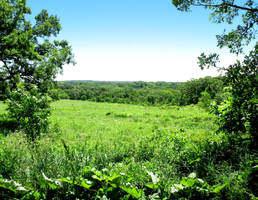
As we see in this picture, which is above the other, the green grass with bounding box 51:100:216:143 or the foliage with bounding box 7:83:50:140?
the foliage with bounding box 7:83:50:140

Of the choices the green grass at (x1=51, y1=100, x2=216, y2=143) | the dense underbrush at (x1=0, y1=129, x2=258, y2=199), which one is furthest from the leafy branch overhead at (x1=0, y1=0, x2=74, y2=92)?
the dense underbrush at (x1=0, y1=129, x2=258, y2=199)

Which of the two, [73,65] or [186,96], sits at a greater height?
[73,65]

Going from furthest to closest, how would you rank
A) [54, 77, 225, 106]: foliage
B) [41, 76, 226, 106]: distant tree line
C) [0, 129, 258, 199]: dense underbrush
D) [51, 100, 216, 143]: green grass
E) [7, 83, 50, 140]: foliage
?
[54, 77, 225, 106]: foliage → [41, 76, 226, 106]: distant tree line → [51, 100, 216, 143]: green grass → [7, 83, 50, 140]: foliage → [0, 129, 258, 199]: dense underbrush

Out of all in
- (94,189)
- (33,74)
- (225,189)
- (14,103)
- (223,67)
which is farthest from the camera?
(33,74)

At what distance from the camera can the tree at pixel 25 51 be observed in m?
10.6

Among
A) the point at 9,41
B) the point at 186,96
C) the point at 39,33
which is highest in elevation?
the point at 39,33

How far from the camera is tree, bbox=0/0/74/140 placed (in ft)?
34.6

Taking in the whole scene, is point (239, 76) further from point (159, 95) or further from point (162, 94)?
point (159, 95)

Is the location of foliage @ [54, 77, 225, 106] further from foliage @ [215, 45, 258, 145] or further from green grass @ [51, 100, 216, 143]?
foliage @ [215, 45, 258, 145]

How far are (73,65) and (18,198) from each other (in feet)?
42.0

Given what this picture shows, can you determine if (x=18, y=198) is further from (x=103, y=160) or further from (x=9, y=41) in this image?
(x=9, y=41)

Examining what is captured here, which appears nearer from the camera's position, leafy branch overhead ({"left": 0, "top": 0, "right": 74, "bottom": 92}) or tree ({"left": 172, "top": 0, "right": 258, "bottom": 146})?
tree ({"left": 172, "top": 0, "right": 258, "bottom": 146})

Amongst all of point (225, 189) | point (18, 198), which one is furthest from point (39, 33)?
point (225, 189)

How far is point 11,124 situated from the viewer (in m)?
10.9
